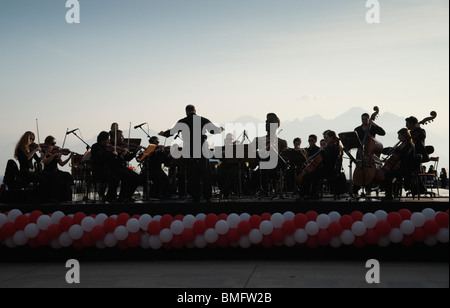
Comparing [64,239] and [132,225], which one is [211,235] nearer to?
[132,225]

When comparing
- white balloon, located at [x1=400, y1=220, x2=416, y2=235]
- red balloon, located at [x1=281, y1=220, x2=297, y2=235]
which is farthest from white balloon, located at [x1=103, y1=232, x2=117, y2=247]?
white balloon, located at [x1=400, y1=220, x2=416, y2=235]

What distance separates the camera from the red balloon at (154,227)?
7.51 m

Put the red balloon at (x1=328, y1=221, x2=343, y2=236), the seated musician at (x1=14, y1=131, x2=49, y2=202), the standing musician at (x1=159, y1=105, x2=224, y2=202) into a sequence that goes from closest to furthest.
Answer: the red balloon at (x1=328, y1=221, x2=343, y2=236) < the standing musician at (x1=159, y1=105, x2=224, y2=202) < the seated musician at (x1=14, y1=131, x2=49, y2=202)

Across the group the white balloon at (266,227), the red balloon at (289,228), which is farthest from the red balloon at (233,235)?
the red balloon at (289,228)

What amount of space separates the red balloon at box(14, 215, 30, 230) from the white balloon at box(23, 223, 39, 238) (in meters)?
0.10

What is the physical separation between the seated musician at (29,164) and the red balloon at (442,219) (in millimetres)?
7084

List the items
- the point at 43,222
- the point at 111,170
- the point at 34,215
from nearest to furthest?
the point at 43,222
the point at 34,215
the point at 111,170

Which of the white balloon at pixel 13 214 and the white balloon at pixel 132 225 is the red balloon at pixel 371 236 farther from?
the white balloon at pixel 13 214

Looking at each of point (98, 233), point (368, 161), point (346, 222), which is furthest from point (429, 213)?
point (98, 233)

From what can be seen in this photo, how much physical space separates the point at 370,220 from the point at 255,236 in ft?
5.27

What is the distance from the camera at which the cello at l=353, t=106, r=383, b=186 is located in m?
9.74

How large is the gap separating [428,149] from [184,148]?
5.26 meters

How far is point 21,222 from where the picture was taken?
7.67 m

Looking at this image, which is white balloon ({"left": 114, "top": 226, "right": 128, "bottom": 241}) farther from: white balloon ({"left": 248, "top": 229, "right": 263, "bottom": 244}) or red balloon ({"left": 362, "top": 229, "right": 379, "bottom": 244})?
red balloon ({"left": 362, "top": 229, "right": 379, "bottom": 244})
